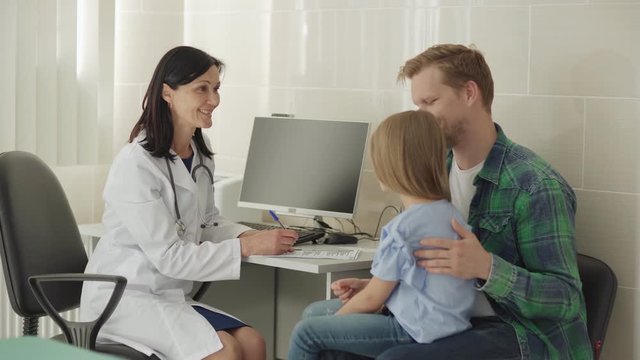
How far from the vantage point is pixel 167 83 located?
303 cm

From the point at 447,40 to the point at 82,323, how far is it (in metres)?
1.52

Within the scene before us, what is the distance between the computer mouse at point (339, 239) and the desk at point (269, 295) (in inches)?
9.2

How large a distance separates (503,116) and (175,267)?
3.87 ft

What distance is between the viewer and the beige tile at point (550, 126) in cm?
310

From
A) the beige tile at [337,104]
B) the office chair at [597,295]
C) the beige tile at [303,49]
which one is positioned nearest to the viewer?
the office chair at [597,295]

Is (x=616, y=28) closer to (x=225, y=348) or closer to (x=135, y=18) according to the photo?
(x=225, y=348)

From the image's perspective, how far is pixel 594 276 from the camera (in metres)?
2.81

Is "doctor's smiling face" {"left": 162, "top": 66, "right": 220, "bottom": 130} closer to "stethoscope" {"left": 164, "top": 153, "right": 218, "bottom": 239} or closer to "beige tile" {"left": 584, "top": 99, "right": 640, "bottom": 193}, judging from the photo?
"stethoscope" {"left": 164, "top": 153, "right": 218, "bottom": 239}

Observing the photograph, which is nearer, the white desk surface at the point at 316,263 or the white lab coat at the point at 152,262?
the white lab coat at the point at 152,262

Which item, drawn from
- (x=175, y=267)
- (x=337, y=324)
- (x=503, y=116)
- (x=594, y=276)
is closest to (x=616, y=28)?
(x=503, y=116)

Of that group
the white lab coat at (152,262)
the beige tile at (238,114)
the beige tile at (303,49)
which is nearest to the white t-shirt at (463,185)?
the white lab coat at (152,262)

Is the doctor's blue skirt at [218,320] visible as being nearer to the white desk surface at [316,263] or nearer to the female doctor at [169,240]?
the female doctor at [169,240]

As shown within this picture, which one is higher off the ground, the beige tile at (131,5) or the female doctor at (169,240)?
the beige tile at (131,5)

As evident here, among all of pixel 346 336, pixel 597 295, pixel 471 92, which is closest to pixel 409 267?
pixel 346 336
